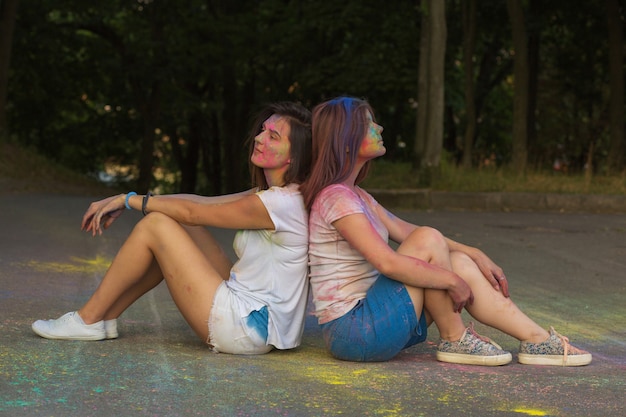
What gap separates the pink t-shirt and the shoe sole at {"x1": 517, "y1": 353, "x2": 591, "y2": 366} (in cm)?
82

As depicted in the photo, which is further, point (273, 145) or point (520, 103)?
point (520, 103)

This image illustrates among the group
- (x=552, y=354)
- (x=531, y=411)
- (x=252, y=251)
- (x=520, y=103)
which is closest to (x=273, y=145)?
(x=252, y=251)

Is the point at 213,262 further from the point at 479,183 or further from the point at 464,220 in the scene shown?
the point at 479,183

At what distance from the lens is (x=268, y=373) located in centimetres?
499

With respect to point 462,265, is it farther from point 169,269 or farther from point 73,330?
point 73,330

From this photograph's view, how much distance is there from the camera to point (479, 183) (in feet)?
54.3

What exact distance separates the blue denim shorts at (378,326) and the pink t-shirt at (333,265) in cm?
6

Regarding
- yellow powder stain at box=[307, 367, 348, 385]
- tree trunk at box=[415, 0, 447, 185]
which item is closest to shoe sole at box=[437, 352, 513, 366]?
yellow powder stain at box=[307, 367, 348, 385]

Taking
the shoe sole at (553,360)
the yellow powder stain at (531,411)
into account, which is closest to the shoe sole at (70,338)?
the shoe sole at (553,360)

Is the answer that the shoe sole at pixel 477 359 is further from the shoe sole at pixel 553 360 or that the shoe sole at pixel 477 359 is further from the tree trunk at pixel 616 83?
the tree trunk at pixel 616 83

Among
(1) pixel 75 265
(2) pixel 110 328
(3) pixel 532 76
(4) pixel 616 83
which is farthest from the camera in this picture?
(3) pixel 532 76

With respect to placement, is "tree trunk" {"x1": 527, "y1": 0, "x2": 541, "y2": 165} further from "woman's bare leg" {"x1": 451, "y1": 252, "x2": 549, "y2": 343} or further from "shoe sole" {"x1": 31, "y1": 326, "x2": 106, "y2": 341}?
"shoe sole" {"x1": 31, "y1": 326, "x2": 106, "y2": 341}

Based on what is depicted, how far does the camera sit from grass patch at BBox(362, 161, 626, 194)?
16062mm

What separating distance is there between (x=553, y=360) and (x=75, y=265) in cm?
475
